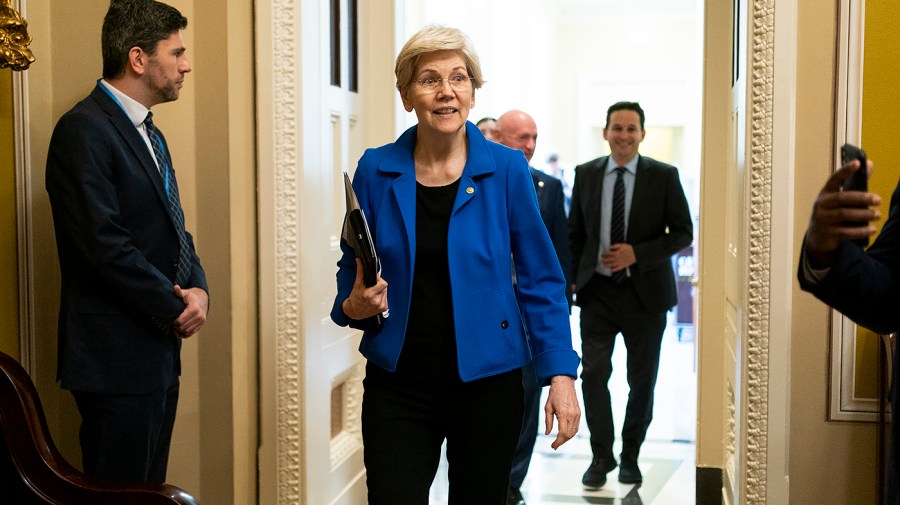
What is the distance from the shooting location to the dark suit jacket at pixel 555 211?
172 inches

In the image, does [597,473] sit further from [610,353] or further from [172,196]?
[172,196]

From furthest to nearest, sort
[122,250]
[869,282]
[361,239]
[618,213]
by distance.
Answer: [618,213]
[122,250]
[361,239]
[869,282]

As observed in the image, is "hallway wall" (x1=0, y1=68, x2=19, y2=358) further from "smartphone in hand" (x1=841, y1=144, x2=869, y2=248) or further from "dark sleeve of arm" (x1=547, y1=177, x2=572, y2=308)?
"dark sleeve of arm" (x1=547, y1=177, x2=572, y2=308)

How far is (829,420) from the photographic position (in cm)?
305

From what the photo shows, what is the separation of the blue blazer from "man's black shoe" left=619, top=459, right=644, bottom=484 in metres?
2.68

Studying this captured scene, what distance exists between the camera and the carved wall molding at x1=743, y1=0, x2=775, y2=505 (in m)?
3.02

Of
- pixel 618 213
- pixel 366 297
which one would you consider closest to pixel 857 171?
pixel 366 297

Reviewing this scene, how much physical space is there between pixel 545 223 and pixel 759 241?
141 cm

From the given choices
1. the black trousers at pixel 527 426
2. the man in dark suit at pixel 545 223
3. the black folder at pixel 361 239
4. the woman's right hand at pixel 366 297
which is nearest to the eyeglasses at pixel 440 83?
the black folder at pixel 361 239

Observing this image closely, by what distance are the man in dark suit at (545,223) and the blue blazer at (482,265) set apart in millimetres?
2004

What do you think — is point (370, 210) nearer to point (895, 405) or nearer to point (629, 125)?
point (895, 405)

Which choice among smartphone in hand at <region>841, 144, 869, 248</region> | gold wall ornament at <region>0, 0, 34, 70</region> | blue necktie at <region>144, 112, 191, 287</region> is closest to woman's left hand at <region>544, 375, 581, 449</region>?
smartphone in hand at <region>841, 144, 869, 248</region>

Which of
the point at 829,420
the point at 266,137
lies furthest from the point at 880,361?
the point at 266,137

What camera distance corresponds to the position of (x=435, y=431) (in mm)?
2305
